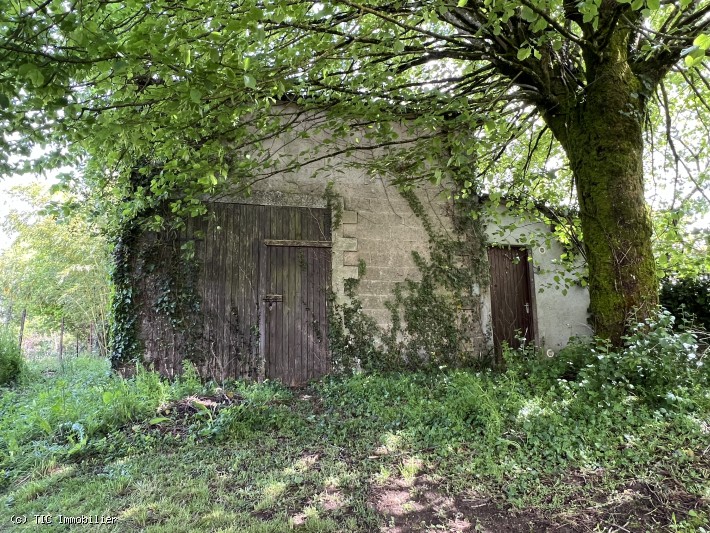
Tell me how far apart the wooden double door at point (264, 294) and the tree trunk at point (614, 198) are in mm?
3486

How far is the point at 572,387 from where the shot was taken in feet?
10.6

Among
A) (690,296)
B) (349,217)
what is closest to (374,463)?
(349,217)

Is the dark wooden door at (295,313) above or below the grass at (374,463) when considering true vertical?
above

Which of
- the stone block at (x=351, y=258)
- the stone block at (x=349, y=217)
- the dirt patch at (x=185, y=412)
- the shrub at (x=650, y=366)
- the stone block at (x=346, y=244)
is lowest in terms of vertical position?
the dirt patch at (x=185, y=412)

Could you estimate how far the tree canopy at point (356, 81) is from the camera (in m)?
2.35

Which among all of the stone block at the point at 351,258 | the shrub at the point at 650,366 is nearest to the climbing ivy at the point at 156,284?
the stone block at the point at 351,258

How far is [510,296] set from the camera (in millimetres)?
7250

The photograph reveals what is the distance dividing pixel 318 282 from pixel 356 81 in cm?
286

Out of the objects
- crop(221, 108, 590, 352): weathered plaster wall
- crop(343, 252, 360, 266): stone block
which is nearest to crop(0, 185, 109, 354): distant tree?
crop(221, 108, 590, 352): weathered plaster wall

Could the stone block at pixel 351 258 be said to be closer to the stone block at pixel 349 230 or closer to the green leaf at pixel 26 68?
the stone block at pixel 349 230

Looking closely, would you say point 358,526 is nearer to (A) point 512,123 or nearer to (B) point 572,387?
(B) point 572,387

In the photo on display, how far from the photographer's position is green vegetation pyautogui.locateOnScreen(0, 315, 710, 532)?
218cm

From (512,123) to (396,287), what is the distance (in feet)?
9.28

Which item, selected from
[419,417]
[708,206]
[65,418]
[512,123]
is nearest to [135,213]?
[65,418]
